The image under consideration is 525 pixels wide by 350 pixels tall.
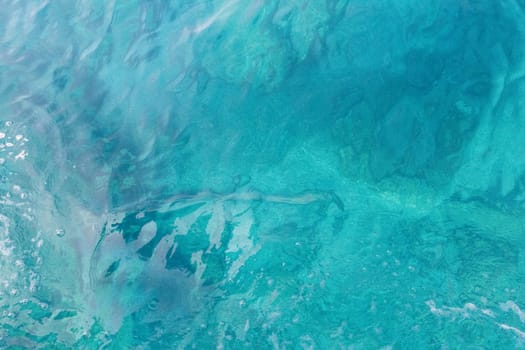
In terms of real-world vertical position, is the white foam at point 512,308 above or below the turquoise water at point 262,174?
below

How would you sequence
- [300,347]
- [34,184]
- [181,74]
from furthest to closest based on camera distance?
[181,74] < [34,184] < [300,347]

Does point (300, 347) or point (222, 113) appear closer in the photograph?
point (300, 347)

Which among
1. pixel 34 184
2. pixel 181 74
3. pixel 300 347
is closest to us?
pixel 300 347

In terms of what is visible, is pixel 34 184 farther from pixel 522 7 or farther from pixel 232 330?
pixel 522 7

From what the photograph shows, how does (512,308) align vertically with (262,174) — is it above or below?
below

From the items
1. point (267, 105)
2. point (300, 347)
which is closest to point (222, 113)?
point (267, 105)

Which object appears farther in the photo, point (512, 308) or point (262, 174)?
point (262, 174)

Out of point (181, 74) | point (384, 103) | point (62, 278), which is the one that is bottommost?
point (62, 278)

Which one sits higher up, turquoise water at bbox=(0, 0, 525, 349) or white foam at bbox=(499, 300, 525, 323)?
turquoise water at bbox=(0, 0, 525, 349)
